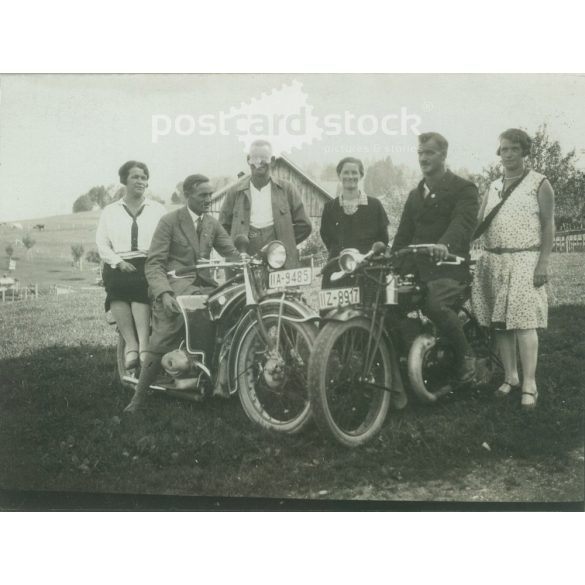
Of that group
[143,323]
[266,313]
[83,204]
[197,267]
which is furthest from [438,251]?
[83,204]

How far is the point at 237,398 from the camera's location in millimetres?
4977

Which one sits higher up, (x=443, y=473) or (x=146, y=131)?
(x=146, y=131)

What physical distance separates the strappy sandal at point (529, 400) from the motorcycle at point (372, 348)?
2.01ft

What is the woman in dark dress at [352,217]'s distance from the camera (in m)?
5.00

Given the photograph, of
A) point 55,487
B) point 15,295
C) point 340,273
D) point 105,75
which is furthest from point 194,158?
point 55,487

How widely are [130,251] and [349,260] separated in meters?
1.82

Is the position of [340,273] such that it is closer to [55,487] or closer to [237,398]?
[237,398]

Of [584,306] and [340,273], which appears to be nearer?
[340,273]

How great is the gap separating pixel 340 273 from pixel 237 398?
1.24 metres

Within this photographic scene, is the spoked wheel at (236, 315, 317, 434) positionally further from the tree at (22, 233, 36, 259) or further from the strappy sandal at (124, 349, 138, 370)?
the tree at (22, 233, 36, 259)

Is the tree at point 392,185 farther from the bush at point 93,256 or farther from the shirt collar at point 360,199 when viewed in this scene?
the bush at point 93,256

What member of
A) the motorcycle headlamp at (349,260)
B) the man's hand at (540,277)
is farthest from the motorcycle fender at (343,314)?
the man's hand at (540,277)

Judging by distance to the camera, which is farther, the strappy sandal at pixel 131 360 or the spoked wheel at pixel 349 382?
the strappy sandal at pixel 131 360

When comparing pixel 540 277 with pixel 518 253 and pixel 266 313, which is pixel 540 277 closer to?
pixel 518 253
